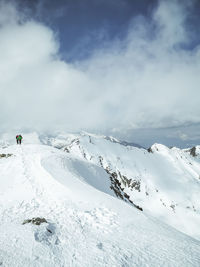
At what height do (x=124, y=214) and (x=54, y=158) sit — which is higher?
(x=54, y=158)

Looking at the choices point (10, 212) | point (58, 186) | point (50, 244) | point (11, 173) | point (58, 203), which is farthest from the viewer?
point (11, 173)

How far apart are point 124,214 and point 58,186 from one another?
8.25 m

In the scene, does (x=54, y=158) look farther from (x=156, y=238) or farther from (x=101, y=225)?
(x=156, y=238)

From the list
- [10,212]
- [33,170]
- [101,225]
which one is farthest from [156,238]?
[33,170]

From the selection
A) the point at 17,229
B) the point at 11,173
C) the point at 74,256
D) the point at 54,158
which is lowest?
the point at 74,256

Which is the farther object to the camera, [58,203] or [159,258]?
[58,203]

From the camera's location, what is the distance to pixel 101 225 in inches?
455

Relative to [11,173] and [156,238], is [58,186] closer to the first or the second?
[11,173]

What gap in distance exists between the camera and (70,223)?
1148 cm

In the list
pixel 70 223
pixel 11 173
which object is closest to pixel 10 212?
pixel 70 223

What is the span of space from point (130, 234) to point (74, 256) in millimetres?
3992

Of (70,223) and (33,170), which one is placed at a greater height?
(33,170)

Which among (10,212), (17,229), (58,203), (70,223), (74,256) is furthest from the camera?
(58,203)

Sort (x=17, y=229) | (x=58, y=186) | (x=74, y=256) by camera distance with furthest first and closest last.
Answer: (x=58, y=186) < (x=17, y=229) < (x=74, y=256)
